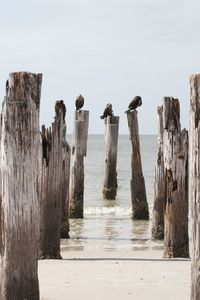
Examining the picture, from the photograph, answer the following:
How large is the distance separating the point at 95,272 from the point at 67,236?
4.91 meters

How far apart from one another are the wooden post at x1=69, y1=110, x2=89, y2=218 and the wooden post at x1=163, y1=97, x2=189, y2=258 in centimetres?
682

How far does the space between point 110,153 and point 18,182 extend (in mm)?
13768

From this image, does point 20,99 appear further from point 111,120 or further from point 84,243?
point 111,120

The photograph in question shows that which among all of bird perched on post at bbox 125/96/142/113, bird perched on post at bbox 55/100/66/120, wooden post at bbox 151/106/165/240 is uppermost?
bird perched on post at bbox 125/96/142/113

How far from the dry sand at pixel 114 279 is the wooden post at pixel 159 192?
2781 millimetres

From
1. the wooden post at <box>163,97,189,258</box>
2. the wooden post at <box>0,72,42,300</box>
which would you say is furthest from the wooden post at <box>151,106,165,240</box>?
the wooden post at <box>0,72,42,300</box>

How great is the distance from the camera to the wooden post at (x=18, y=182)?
5.72 meters

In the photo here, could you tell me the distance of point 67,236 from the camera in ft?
41.6

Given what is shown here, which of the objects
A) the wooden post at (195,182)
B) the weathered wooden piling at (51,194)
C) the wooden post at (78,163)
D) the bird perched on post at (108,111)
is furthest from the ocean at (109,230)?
the wooden post at (195,182)

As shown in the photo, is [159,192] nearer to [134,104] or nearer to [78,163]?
[134,104]

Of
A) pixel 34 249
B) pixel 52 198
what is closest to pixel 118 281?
pixel 34 249

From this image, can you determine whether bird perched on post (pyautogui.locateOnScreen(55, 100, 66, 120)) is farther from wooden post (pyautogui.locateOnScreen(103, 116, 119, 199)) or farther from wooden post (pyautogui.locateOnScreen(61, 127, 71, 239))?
wooden post (pyautogui.locateOnScreen(103, 116, 119, 199))

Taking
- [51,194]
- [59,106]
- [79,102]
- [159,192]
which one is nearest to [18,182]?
[51,194]

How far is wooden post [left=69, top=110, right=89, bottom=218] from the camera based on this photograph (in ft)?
52.4
